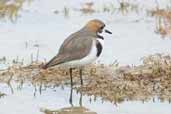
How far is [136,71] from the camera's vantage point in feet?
31.3

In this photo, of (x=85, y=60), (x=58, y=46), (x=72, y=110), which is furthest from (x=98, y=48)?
(x=58, y=46)

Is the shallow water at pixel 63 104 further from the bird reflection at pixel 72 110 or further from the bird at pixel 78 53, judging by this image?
the bird at pixel 78 53

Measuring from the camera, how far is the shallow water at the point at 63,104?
8.13m

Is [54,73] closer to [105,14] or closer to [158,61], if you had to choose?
[158,61]

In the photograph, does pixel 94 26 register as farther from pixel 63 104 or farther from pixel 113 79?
pixel 63 104

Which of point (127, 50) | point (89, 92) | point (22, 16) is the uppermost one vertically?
point (22, 16)

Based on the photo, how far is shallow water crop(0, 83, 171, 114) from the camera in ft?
26.7

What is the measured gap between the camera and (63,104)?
→ 8.39 m

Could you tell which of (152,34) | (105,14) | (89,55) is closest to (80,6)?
(105,14)

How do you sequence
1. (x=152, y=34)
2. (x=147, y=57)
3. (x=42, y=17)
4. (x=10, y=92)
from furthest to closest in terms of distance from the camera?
1. (x=42, y=17)
2. (x=152, y=34)
3. (x=147, y=57)
4. (x=10, y=92)

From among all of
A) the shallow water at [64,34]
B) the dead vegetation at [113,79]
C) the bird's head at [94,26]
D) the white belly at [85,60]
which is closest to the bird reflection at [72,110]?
the dead vegetation at [113,79]

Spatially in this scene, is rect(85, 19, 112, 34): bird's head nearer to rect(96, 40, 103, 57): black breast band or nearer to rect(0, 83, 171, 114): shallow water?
rect(96, 40, 103, 57): black breast band

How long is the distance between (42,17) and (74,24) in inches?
26.5

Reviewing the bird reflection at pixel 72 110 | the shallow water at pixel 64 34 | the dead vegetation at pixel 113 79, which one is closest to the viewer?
the bird reflection at pixel 72 110
